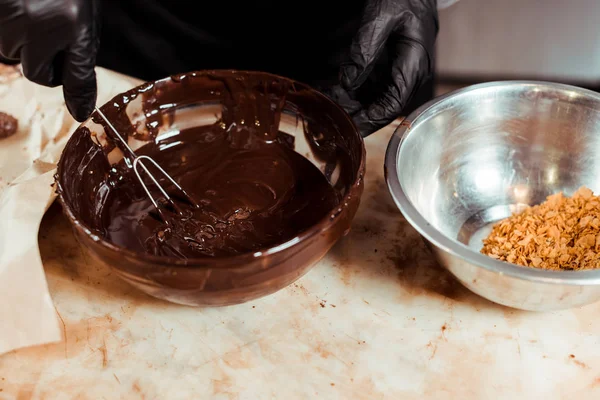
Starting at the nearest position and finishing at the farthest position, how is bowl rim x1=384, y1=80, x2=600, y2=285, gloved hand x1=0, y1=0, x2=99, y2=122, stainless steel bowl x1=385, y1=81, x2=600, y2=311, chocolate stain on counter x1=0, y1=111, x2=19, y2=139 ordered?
1. bowl rim x1=384, y1=80, x2=600, y2=285
2. gloved hand x1=0, y1=0, x2=99, y2=122
3. stainless steel bowl x1=385, y1=81, x2=600, y2=311
4. chocolate stain on counter x1=0, y1=111, x2=19, y2=139

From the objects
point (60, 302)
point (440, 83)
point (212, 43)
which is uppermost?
point (212, 43)

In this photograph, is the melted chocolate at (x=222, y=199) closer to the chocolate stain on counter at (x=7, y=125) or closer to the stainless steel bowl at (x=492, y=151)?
the stainless steel bowl at (x=492, y=151)

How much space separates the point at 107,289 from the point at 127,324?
0.28ft

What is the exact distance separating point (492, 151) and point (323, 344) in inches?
20.8

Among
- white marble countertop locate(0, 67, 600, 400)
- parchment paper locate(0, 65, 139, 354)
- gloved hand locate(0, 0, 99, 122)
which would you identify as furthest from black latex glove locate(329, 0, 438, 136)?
parchment paper locate(0, 65, 139, 354)

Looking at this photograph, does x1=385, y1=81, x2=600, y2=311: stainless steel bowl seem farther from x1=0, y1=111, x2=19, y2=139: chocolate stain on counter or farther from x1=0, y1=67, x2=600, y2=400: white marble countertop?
x1=0, y1=111, x2=19, y2=139: chocolate stain on counter

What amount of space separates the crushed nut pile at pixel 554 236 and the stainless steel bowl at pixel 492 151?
0.31ft

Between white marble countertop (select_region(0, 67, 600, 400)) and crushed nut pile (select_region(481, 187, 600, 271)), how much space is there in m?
0.08

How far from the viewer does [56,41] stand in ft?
3.03

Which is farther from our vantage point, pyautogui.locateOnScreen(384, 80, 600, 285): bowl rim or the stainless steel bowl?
the stainless steel bowl

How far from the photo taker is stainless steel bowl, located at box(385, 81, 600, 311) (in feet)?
3.45

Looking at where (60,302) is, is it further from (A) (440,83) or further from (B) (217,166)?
(A) (440,83)

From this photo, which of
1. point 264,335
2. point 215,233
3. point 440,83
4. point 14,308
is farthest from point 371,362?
point 440,83

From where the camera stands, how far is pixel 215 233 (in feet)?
3.03
